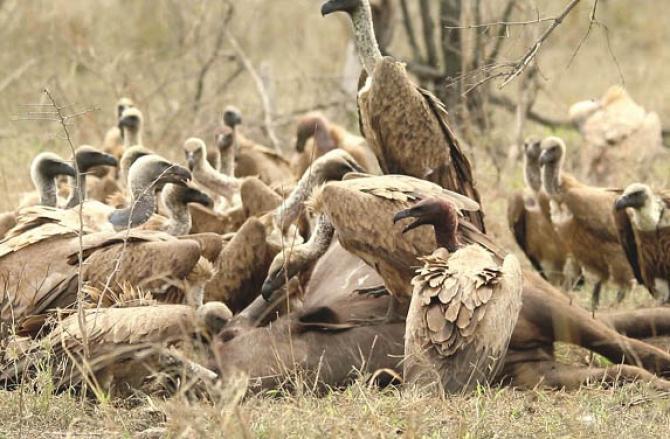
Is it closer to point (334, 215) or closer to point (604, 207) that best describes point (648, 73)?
point (604, 207)

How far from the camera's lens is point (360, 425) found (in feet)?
13.6

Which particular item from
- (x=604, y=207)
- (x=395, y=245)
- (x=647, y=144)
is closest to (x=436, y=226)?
(x=395, y=245)

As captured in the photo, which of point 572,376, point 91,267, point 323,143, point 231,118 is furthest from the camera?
point 231,118

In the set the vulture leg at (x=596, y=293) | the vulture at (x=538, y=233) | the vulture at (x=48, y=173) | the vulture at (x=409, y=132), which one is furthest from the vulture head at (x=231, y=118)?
the vulture leg at (x=596, y=293)

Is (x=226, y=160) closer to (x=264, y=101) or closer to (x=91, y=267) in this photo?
(x=264, y=101)

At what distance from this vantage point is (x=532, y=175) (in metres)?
9.29

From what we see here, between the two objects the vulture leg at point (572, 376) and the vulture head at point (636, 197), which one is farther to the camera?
the vulture head at point (636, 197)

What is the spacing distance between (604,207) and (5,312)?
412cm

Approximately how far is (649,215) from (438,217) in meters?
2.43

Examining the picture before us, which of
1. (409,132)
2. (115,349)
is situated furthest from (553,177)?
(115,349)

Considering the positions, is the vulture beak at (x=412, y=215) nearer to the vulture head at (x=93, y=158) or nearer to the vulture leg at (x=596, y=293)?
the vulture leg at (x=596, y=293)

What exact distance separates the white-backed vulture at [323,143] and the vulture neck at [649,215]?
2.02m

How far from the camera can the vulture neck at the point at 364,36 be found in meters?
7.59

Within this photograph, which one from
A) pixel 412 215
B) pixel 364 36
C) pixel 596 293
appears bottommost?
pixel 596 293
